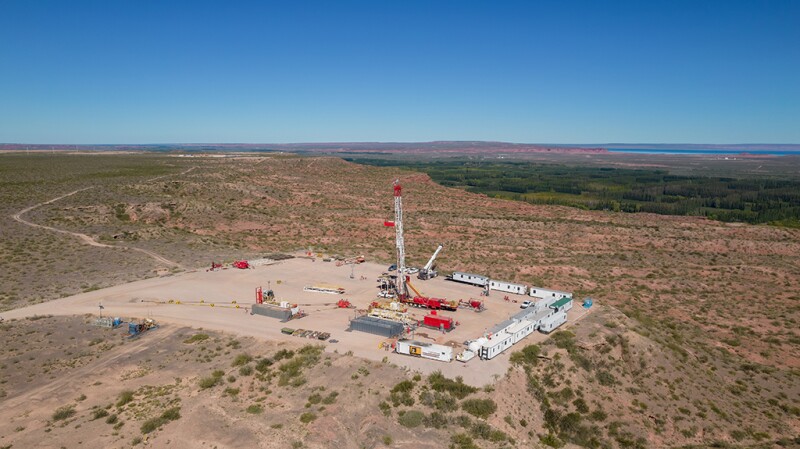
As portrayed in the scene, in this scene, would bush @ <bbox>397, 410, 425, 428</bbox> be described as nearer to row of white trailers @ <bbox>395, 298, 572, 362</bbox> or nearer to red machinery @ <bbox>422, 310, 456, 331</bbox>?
row of white trailers @ <bbox>395, 298, 572, 362</bbox>

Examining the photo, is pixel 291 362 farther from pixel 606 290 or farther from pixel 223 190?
pixel 223 190

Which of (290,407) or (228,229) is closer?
(290,407)

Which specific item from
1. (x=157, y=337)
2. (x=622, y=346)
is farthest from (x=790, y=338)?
(x=157, y=337)

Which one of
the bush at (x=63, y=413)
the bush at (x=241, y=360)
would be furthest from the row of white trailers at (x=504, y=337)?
the bush at (x=63, y=413)

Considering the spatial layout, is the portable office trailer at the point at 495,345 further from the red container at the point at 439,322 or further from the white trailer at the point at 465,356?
the red container at the point at 439,322

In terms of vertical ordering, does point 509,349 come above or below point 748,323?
above

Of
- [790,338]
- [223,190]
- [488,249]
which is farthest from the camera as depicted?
[223,190]
